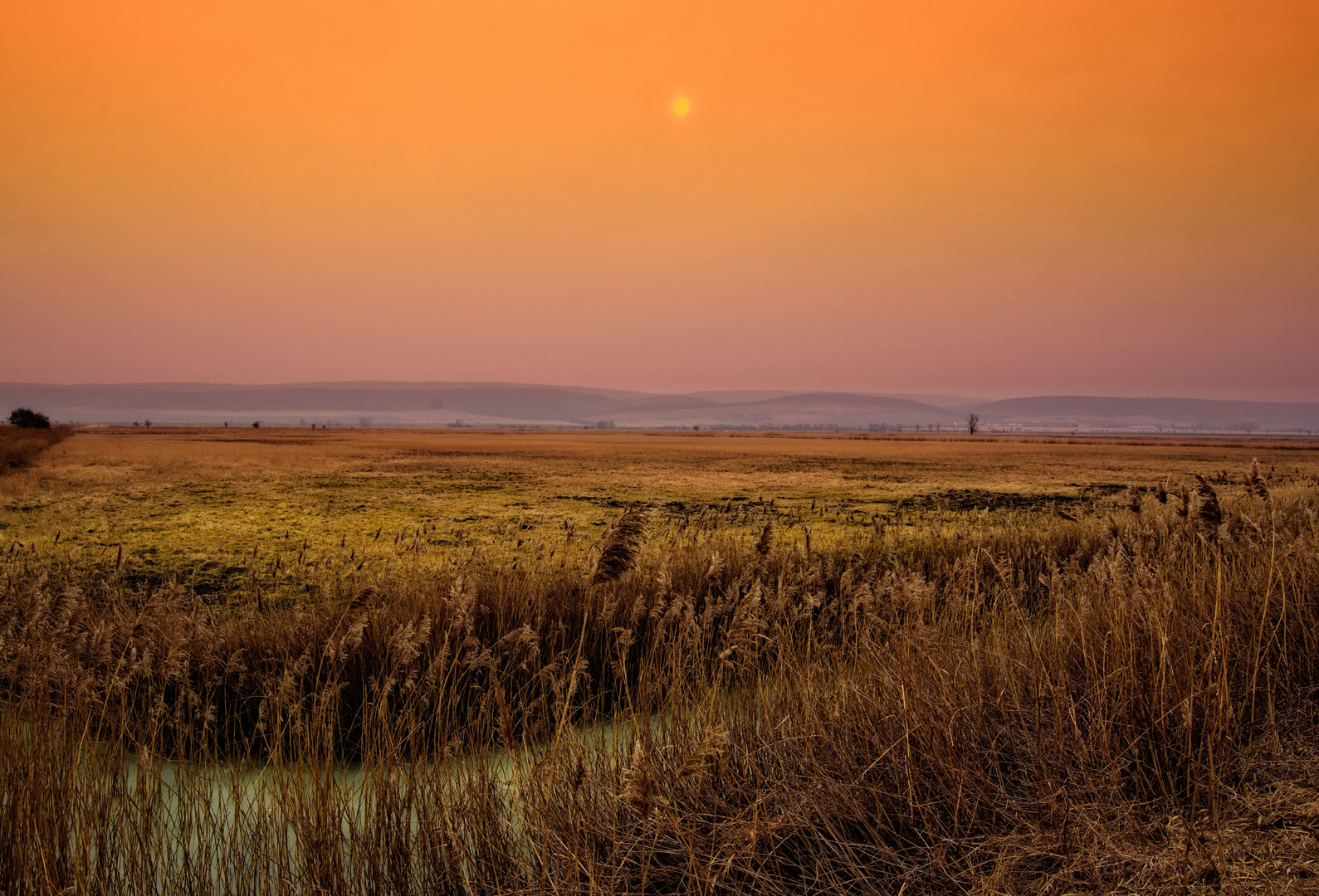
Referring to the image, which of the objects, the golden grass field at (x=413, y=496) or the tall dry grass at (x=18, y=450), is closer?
the golden grass field at (x=413, y=496)

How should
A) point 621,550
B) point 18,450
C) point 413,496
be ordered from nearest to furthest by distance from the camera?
point 621,550 < point 413,496 < point 18,450

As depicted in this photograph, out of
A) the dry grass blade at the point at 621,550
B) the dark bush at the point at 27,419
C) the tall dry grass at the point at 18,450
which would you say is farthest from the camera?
the dark bush at the point at 27,419

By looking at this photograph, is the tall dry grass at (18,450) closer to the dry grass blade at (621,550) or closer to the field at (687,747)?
the field at (687,747)

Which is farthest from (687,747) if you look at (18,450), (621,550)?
(18,450)

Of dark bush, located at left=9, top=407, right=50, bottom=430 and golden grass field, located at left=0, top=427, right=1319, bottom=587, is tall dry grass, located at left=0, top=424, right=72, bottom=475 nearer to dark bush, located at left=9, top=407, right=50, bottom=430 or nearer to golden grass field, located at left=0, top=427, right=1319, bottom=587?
golden grass field, located at left=0, top=427, right=1319, bottom=587

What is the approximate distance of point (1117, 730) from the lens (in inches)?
156

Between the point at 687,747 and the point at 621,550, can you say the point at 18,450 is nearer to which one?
the point at 621,550

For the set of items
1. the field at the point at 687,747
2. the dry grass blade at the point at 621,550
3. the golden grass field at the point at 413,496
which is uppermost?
the dry grass blade at the point at 621,550

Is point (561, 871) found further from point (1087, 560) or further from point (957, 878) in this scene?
point (1087, 560)

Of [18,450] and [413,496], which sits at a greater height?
[18,450]

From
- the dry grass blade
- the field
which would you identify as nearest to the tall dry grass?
the field

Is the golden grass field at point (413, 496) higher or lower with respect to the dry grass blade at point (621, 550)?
lower

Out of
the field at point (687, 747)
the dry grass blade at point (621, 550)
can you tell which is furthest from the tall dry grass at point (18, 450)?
the dry grass blade at point (621, 550)

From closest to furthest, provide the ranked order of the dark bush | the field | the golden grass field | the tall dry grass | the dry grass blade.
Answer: the field → the dry grass blade → the golden grass field → the tall dry grass → the dark bush
